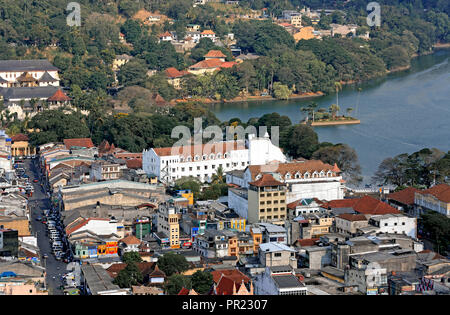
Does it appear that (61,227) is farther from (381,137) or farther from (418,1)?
(418,1)

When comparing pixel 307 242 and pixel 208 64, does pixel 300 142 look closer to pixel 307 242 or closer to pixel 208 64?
pixel 307 242

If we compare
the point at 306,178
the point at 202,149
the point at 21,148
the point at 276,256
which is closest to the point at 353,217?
the point at 276,256

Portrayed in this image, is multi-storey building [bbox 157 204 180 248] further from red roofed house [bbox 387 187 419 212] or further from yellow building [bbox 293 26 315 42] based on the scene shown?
yellow building [bbox 293 26 315 42]

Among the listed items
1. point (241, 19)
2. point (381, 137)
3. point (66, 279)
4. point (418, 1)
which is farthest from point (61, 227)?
point (418, 1)

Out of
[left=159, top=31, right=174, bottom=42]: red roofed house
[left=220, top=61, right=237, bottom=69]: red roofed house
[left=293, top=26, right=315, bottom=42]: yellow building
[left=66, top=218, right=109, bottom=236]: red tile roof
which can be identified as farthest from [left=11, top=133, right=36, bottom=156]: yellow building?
[left=293, top=26, right=315, bottom=42]: yellow building

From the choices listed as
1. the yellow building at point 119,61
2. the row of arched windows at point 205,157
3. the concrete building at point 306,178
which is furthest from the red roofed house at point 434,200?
the yellow building at point 119,61

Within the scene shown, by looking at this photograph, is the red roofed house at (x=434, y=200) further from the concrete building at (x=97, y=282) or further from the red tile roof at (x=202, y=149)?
the concrete building at (x=97, y=282)
